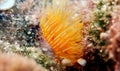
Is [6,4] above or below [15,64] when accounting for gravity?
above

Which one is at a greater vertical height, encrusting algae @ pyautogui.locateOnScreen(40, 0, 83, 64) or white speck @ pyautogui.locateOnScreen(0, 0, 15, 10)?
white speck @ pyautogui.locateOnScreen(0, 0, 15, 10)

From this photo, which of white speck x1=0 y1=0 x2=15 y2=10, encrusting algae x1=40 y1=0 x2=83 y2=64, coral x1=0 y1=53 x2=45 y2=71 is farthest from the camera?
white speck x1=0 y1=0 x2=15 y2=10

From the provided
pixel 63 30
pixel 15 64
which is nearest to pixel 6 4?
pixel 63 30

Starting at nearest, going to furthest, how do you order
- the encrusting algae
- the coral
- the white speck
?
the coral < the encrusting algae < the white speck

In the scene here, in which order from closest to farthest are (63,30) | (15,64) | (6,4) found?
(15,64)
(63,30)
(6,4)

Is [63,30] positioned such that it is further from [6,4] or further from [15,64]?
[15,64]

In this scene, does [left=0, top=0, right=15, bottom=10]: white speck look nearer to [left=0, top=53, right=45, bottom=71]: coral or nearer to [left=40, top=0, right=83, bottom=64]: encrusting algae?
[left=40, top=0, right=83, bottom=64]: encrusting algae

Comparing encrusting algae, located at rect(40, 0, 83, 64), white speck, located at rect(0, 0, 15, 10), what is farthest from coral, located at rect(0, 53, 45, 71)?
white speck, located at rect(0, 0, 15, 10)

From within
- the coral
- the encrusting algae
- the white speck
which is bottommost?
the coral

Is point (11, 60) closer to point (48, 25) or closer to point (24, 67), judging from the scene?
point (24, 67)
